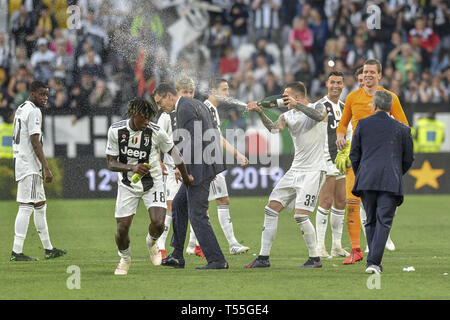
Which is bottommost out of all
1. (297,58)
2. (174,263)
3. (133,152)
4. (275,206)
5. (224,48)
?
(174,263)

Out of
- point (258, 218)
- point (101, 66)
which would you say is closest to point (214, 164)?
point (258, 218)

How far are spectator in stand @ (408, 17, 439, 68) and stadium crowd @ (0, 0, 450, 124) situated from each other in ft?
0.08

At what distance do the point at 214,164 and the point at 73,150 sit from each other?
10.1 meters

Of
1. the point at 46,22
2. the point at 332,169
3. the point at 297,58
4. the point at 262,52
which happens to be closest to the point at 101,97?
the point at 46,22

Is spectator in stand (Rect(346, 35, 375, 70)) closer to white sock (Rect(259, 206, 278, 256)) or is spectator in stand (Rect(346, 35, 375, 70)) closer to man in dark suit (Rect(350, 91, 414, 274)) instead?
white sock (Rect(259, 206, 278, 256))

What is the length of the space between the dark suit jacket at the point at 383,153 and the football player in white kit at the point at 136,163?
6.10 feet

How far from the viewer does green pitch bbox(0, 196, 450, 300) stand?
8320 mm

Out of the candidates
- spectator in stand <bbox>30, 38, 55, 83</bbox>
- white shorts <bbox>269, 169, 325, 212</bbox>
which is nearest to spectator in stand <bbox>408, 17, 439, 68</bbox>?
spectator in stand <bbox>30, 38, 55, 83</bbox>

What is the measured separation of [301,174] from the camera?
10328mm

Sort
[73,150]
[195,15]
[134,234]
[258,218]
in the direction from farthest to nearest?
[195,15], [73,150], [258,218], [134,234]

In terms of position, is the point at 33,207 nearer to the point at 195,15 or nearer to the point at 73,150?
the point at 73,150

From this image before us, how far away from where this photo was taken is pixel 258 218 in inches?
637

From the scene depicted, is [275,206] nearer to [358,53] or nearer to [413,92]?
[413,92]

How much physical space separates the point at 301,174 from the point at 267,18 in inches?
538
